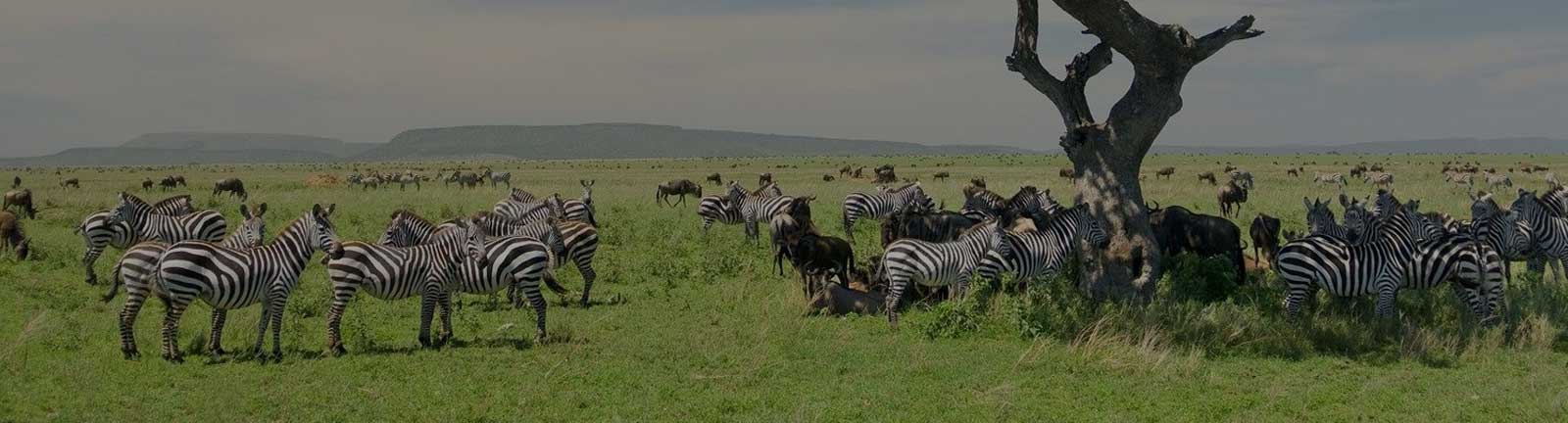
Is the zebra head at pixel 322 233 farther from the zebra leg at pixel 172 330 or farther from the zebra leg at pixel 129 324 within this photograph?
the zebra leg at pixel 129 324

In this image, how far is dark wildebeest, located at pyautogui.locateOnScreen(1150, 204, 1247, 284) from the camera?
1712 cm

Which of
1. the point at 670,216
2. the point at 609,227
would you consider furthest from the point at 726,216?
the point at 670,216

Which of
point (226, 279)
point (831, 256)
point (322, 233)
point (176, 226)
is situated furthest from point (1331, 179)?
point (226, 279)

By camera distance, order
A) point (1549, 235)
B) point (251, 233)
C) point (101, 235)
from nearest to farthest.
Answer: point (251, 233)
point (1549, 235)
point (101, 235)

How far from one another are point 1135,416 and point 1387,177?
50.1 metres

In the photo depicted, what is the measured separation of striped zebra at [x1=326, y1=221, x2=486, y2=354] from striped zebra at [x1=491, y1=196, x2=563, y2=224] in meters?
7.09

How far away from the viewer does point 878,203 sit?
26.8m

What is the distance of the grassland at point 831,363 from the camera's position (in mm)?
9781

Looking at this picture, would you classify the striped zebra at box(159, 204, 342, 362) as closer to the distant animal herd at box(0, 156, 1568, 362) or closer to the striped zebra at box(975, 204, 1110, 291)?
the distant animal herd at box(0, 156, 1568, 362)

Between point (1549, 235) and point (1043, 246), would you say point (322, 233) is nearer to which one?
point (1043, 246)

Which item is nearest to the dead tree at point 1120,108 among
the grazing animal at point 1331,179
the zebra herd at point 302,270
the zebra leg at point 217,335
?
the zebra herd at point 302,270

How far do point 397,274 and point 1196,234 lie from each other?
42.0ft

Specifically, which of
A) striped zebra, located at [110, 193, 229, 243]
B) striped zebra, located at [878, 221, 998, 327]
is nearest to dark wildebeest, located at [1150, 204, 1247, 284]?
striped zebra, located at [878, 221, 998, 327]

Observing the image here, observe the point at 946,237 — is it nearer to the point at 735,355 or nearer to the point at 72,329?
the point at 735,355
